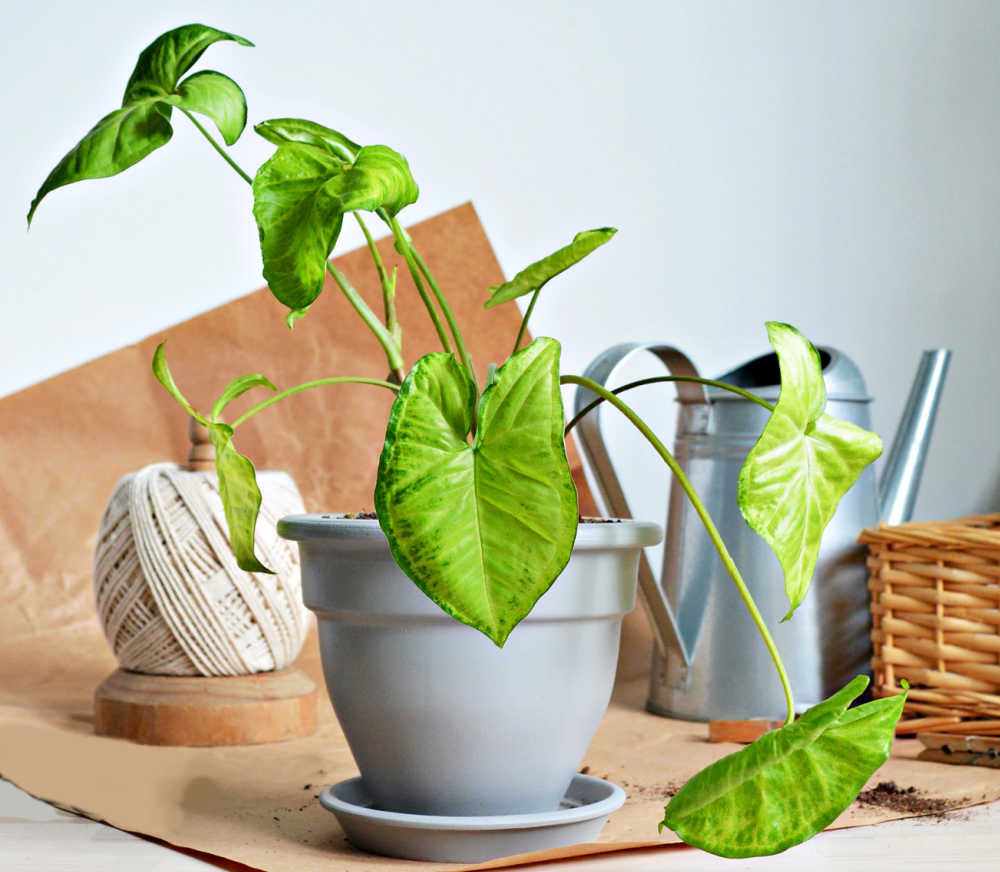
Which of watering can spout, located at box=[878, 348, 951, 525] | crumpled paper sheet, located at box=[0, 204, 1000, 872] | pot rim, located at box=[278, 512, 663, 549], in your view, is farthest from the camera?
watering can spout, located at box=[878, 348, 951, 525]

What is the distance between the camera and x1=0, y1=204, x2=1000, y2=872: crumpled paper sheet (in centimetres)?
92

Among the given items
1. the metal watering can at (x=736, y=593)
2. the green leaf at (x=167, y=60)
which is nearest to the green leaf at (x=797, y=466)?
the green leaf at (x=167, y=60)

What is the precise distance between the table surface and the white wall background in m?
0.90

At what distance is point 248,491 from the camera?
630 millimetres

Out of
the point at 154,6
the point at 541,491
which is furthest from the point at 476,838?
the point at 154,6

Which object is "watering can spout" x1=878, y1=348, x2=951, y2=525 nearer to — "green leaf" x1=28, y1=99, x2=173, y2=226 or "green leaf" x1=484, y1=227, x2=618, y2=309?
"green leaf" x1=484, y1=227, x2=618, y2=309

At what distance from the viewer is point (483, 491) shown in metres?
0.51

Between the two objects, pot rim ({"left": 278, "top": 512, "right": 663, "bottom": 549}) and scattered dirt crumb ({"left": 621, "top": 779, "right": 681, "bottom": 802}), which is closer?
pot rim ({"left": 278, "top": 512, "right": 663, "bottom": 549})

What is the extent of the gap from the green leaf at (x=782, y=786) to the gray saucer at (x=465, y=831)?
15cm

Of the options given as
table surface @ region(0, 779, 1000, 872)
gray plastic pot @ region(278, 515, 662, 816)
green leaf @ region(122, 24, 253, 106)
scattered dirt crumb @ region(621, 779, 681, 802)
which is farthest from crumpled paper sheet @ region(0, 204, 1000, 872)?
green leaf @ region(122, 24, 253, 106)

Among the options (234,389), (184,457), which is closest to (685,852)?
(234,389)

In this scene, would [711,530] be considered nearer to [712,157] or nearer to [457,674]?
[457,674]

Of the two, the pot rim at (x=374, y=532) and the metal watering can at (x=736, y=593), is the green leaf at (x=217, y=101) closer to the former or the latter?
the pot rim at (x=374, y=532)

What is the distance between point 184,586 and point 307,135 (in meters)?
0.46
